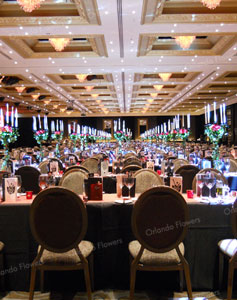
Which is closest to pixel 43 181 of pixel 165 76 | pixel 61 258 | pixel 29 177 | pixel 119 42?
pixel 61 258

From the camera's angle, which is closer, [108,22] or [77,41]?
[108,22]

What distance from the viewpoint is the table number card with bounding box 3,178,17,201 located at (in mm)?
3229

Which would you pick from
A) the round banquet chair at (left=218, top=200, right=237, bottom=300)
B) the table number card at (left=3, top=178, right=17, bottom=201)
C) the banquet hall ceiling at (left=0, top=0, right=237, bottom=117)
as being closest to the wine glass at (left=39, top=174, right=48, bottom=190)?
the table number card at (left=3, top=178, right=17, bottom=201)

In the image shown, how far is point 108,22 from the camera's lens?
832 cm

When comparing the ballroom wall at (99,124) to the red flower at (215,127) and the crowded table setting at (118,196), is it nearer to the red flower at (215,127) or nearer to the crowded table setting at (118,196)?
the crowded table setting at (118,196)

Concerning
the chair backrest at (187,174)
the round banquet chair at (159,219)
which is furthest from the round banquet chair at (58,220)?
the chair backrest at (187,174)

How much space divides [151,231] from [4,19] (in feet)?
24.1

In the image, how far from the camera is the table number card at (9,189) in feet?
10.6

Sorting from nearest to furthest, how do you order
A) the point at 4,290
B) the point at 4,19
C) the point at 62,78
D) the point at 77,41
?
1. the point at 4,290
2. the point at 4,19
3. the point at 77,41
4. the point at 62,78

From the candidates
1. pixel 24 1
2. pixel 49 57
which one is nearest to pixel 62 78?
pixel 49 57

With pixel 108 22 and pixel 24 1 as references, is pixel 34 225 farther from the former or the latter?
pixel 108 22

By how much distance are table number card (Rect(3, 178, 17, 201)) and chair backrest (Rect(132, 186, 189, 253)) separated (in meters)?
1.27

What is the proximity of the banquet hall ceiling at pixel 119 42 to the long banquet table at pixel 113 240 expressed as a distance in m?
5.31

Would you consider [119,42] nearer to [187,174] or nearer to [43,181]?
[187,174]
